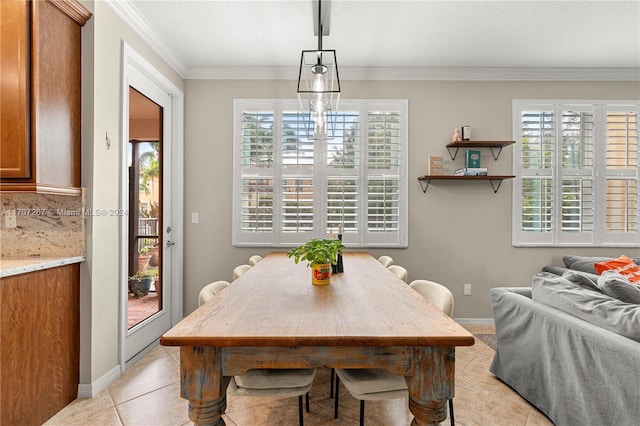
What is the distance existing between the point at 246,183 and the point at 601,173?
12.5 ft

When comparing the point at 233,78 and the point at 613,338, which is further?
the point at 233,78

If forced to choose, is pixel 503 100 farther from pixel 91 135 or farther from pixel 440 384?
pixel 91 135

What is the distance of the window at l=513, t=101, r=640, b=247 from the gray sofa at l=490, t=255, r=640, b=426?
1.67m

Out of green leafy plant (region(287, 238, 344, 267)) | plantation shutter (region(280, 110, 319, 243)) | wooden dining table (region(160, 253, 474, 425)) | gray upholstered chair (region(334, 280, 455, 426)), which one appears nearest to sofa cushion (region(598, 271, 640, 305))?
wooden dining table (region(160, 253, 474, 425))

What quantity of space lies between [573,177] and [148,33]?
4.36 meters

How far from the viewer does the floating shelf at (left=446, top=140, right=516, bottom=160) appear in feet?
11.0

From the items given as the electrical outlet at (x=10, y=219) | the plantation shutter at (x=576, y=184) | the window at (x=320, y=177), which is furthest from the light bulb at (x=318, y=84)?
the plantation shutter at (x=576, y=184)

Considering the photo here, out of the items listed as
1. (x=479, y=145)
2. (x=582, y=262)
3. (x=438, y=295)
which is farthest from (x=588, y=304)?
(x=479, y=145)

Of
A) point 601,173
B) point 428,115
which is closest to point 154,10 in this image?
point 428,115

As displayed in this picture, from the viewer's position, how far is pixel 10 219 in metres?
2.13

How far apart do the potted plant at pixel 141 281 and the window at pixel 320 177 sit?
90 cm

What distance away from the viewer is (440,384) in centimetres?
118

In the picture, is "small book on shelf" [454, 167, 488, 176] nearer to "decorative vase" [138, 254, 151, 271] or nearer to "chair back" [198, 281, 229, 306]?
"chair back" [198, 281, 229, 306]

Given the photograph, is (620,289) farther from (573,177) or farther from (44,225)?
(44,225)
